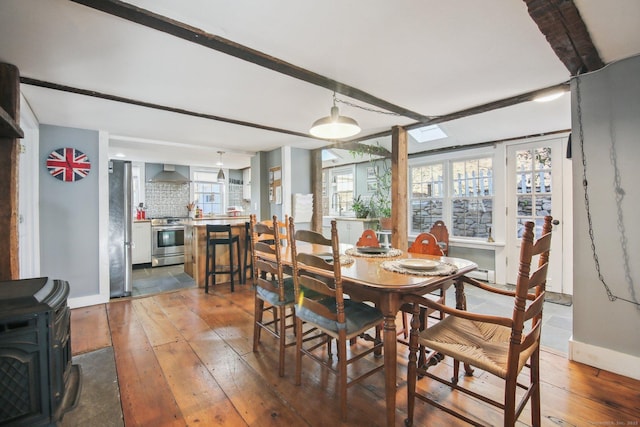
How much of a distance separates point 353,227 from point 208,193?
12.9ft

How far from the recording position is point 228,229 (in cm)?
424

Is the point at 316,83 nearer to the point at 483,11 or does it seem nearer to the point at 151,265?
the point at 483,11

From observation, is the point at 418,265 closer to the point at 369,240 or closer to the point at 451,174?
the point at 369,240

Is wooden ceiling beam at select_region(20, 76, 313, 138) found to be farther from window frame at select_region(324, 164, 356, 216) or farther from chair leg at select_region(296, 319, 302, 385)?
window frame at select_region(324, 164, 356, 216)

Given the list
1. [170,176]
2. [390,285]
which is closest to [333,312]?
[390,285]

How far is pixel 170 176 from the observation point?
21.8 feet

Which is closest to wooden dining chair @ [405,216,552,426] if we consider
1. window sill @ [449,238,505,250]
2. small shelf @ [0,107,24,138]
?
small shelf @ [0,107,24,138]

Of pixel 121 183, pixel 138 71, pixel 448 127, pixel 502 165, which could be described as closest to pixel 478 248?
pixel 502 165

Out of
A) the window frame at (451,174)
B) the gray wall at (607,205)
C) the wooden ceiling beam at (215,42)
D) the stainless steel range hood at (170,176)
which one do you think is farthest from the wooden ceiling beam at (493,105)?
the stainless steel range hood at (170,176)

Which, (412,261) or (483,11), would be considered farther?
(412,261)

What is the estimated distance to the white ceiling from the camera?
5.04 feet

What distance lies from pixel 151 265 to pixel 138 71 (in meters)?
4.40

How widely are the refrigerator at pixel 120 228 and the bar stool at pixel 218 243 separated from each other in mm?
988

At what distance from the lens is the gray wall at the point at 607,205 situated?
6.59ft
